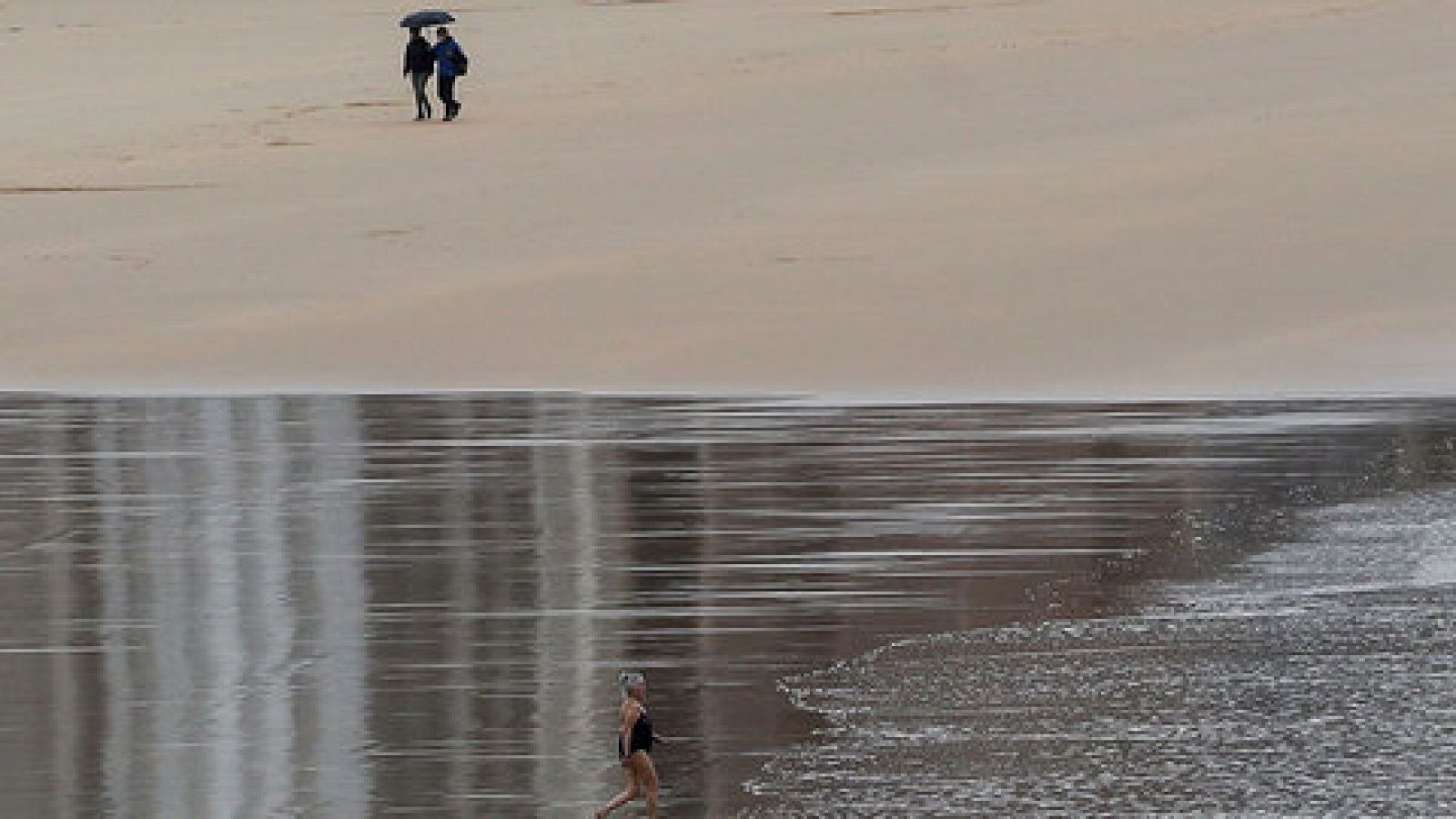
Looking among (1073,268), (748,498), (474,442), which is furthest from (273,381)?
(748,498)

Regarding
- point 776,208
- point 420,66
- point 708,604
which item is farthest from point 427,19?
point 708,604

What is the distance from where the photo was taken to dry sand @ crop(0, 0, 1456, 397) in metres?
30.5

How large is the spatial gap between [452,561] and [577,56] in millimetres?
39883

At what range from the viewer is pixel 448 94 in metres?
48.9

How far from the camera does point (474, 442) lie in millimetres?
24297

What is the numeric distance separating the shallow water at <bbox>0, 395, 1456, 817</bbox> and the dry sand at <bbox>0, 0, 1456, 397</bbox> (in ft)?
15.0

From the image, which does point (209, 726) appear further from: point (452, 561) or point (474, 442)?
point (474, 442)

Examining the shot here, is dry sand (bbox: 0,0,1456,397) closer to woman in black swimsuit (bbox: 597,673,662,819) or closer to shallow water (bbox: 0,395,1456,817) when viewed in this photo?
shallow water (bbox: 0,395,1456,817)

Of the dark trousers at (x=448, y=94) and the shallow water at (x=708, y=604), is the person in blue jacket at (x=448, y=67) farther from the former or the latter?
the shallow water at (x=708, y=604)

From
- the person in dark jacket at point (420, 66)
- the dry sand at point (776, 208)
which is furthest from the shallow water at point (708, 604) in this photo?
the person in dark jacket at point (420, 66)

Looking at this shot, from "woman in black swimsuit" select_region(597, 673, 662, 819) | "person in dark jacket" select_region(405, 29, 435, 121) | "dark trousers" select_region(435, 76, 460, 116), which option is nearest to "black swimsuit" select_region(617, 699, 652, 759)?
"woman in black swimsuit" select_region(597, 673, 662, 819)

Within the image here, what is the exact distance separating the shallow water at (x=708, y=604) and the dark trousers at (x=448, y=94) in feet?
74.7

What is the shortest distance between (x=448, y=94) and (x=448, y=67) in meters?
1.15

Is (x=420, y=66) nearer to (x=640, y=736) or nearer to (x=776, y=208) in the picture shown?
(x=776, y=208)
